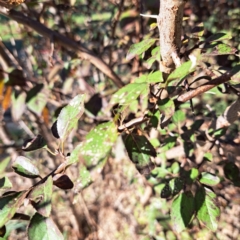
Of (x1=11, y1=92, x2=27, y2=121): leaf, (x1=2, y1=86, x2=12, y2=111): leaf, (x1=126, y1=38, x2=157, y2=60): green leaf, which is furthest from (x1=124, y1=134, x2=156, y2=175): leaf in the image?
(x1=2, y1=86, x2=12, y2=111): leaf

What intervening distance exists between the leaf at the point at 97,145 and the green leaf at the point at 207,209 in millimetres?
328

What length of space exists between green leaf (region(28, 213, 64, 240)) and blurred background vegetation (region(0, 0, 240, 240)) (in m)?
0.42

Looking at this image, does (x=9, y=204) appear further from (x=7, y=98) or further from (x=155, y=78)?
(x=7, y=98)

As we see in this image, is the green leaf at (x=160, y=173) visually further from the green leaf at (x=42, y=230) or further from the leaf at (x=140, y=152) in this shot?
the green leaf at (x=42, y=230)

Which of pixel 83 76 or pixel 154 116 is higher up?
pixel 154 116

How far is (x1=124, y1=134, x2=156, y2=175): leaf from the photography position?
0.71 metres

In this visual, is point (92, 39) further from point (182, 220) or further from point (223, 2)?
point (182, 220)

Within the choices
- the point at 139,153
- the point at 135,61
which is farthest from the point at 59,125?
the point at 135,61

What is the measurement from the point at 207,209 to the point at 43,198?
0.40m

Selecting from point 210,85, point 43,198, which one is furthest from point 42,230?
point 210,85

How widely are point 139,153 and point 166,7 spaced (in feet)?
0.99

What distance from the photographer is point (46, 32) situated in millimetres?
1056

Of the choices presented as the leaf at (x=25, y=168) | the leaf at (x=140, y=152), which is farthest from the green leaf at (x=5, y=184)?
the leaf at (x=140, y=152)

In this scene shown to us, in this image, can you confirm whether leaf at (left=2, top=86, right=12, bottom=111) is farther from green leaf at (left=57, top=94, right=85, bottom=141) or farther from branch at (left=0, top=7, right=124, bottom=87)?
green leaf at (left=57, top=94, right=85, bottom=141)
